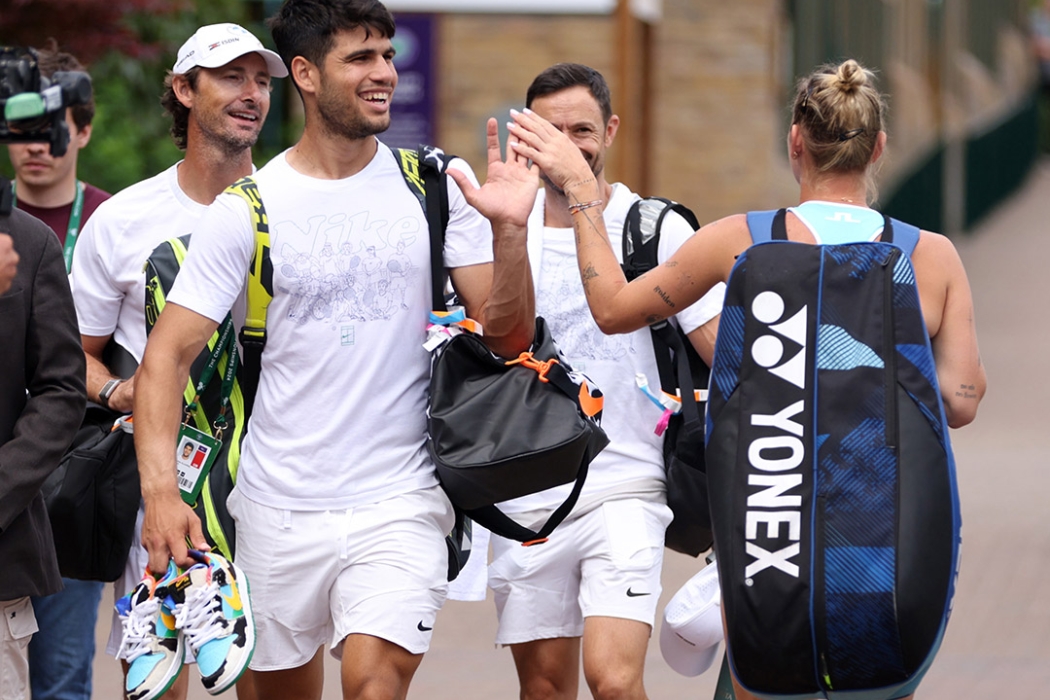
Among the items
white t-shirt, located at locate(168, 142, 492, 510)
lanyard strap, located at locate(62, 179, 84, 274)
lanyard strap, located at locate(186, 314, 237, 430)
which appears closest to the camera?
white t-shirt, located at locate(168, 142, 492, 510)

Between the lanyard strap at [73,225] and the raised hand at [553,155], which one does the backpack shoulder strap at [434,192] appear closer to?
the raised hand at [553,155]

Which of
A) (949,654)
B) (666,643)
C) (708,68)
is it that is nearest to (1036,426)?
(708,68)

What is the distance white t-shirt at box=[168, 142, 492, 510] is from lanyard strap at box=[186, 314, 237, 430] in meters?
0.18

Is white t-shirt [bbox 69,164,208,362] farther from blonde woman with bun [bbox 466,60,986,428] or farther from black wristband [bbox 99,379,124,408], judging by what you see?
blonde woman with bun [bbox 466,60,986,428]

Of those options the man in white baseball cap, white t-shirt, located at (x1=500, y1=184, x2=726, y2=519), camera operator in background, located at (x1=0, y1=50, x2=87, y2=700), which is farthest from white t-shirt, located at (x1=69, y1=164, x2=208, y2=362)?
white t-shirt, located at (x1=500, y1=184, x2=726, y2=519)

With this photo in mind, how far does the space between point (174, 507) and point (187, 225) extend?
54.5 inches

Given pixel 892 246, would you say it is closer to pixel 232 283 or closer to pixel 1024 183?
pixel 232 283

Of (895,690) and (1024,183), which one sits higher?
(895,690)

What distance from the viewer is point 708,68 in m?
17.0

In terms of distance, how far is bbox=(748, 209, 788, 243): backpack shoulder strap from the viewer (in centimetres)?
410

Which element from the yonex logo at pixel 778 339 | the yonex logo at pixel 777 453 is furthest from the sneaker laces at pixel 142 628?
the yonex logo at pixel 778 339

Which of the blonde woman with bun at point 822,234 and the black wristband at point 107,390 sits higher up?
the blonde woman with bun at point 822,234

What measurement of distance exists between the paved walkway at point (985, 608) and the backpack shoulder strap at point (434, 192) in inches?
119

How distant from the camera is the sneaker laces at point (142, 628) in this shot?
4324 millimetres
